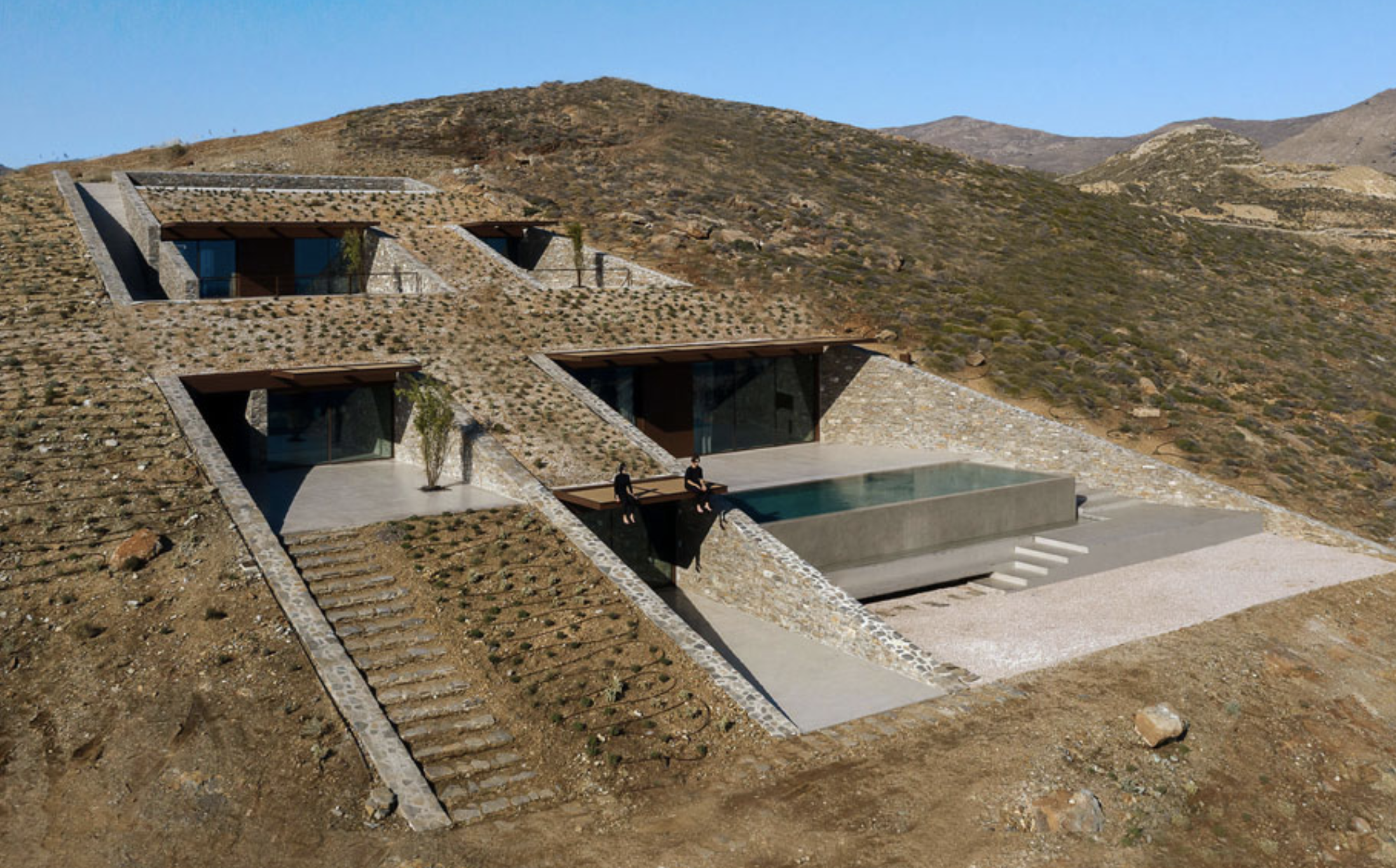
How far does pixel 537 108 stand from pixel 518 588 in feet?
143

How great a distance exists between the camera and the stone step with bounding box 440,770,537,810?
12312mm

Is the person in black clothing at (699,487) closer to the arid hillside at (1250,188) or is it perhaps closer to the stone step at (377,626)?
the stone step at (377,626)

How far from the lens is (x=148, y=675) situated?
44.1 ft

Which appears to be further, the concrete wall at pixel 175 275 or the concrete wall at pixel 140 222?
the concrete wall at pixel 140 222

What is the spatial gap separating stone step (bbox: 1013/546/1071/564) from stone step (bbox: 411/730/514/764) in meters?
14.2

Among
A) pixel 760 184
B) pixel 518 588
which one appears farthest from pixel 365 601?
pixel 760 184

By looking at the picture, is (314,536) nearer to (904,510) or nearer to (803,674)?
(803,674)

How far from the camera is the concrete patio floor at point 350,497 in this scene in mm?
19047

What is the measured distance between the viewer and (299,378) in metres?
22.7

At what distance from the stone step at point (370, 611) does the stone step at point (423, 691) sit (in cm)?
177

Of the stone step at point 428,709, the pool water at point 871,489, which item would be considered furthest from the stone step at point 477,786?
the pool water at point 871,489

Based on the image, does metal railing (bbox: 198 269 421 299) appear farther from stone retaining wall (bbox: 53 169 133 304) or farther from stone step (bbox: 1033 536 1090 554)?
stone step (bbox: 1033 536 1090 554)

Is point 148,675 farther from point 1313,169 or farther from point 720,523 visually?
point 1313,169

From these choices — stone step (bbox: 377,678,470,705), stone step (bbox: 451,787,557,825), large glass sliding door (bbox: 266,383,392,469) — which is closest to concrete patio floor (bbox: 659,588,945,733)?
stone step (bbox: 451,787,557,825)
